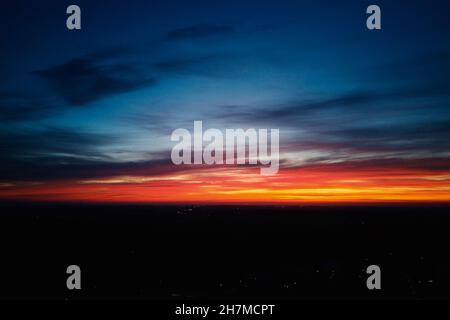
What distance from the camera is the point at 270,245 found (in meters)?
36.6

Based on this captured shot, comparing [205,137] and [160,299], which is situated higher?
[205,137]

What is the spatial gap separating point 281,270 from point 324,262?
5.34 m

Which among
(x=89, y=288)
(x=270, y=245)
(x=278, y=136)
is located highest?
(x=278, y=136)

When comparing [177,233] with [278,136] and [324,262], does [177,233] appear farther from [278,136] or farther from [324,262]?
[278,136]

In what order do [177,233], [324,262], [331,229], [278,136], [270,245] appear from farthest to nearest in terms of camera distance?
[331,229], [177,233], [270,245], [324,262], [278,136]
